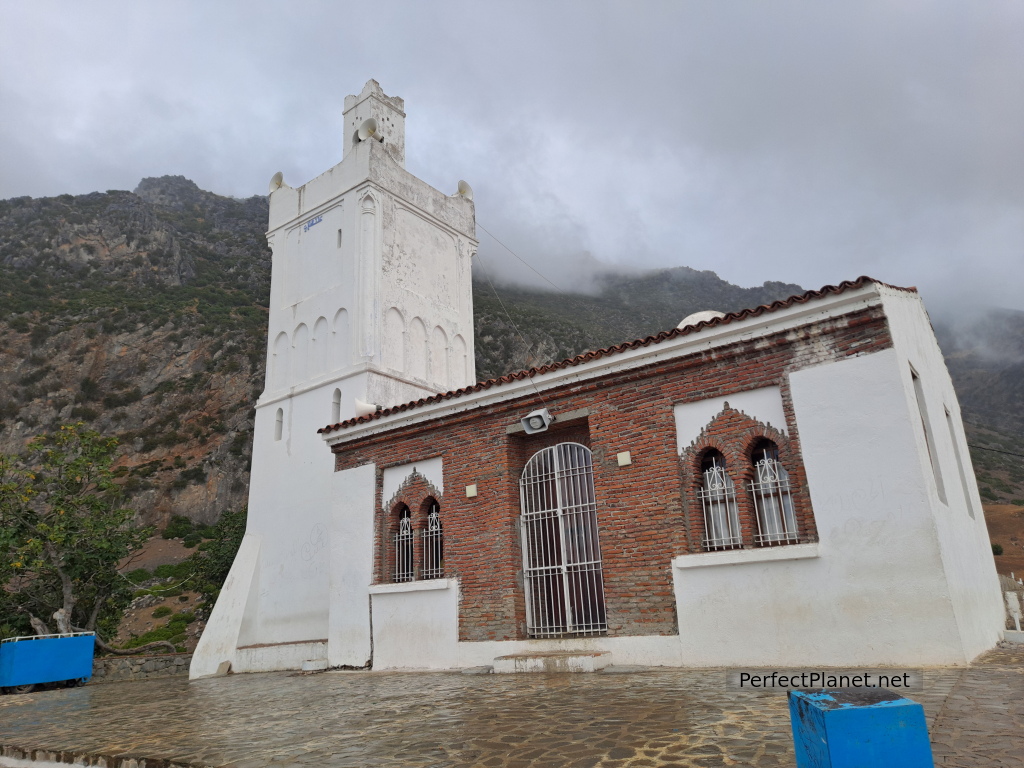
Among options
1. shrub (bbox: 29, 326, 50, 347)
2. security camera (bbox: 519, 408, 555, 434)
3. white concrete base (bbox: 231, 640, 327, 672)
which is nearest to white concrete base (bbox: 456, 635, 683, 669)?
security camera (bbox: 519, 408, 555, 434)

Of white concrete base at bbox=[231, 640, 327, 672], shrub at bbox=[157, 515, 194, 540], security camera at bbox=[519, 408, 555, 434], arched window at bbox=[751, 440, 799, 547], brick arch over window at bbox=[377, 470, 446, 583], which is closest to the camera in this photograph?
arched window at bbox=[751, 440, 799, 547]

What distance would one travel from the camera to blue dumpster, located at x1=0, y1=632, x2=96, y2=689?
1284 cm

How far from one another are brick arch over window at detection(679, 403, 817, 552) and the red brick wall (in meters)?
0.02

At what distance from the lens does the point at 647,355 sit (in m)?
10.1

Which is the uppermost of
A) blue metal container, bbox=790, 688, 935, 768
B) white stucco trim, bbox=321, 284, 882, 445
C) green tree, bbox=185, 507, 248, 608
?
white stucco trim, bbox=321, 284, 882, 445

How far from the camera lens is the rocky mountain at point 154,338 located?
53.2 m

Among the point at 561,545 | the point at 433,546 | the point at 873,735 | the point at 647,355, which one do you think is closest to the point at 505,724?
the point at 873,735

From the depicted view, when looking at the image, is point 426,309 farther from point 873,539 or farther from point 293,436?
point 873,539

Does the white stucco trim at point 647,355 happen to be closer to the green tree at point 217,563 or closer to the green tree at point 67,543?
the green tree at point 67,543

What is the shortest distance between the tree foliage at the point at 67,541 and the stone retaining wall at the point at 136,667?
1.39 metres

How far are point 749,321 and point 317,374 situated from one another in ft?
36.7

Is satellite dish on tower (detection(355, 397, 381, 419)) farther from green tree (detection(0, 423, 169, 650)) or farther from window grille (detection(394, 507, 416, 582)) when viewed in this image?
green tree (detection(0, 423, 169, 650))

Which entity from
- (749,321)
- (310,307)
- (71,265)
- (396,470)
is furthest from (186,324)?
(749,321)

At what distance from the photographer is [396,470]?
42.5ft
